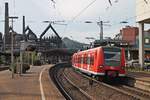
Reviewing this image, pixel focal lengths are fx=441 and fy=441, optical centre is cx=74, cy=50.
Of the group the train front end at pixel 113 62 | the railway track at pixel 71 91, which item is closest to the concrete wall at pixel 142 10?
the railway track at pixel 71 91

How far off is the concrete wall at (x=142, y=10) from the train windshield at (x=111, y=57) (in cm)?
2269

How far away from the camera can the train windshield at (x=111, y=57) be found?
107 feet

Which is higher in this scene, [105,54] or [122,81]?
[105,54]

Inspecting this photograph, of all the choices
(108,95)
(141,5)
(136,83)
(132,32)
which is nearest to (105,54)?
(136,83)

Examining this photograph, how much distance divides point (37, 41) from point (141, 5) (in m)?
87.1

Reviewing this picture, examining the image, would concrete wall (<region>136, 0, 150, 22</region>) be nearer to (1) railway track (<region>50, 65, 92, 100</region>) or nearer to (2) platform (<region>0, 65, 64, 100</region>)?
(1) railway track (<region>50, 65, 92, 100</region>)

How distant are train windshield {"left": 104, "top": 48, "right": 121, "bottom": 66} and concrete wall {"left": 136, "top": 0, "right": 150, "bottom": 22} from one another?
74.5 feet

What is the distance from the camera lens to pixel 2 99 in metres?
18.5

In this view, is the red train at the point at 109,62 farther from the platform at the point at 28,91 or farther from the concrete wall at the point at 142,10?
the concrete wall at the point at 142,10

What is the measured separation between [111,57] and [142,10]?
83.6 feet

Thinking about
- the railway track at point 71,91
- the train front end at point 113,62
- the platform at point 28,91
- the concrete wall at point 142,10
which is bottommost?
the railway track at point 71,91

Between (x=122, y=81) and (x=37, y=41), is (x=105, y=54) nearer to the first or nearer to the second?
(x=122, y=81)

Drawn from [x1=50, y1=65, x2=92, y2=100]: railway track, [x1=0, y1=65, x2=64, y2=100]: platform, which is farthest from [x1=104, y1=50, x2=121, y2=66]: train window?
[x1=0, y1=65, x2=64, y2=100]: platform

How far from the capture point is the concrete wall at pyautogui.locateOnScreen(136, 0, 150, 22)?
55.1m
